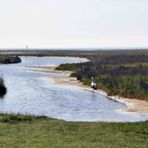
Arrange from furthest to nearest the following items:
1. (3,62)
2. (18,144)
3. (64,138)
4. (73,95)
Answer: (3,62) → (73,95) → (64,138) → (18,144)

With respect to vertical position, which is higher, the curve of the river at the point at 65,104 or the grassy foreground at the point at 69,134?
the grassy foreground at the point at 69,134

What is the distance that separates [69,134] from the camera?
760 inches

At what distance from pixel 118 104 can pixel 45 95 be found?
11.0 m

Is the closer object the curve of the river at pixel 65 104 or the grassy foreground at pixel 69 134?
the grassy foreground at pixel 69 134

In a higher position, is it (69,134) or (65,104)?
(69,134)

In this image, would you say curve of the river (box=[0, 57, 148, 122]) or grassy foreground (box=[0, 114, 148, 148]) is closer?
grassy foreground (box=[0, 114, 148, 148])

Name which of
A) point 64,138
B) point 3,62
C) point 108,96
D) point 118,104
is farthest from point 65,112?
point 3,62

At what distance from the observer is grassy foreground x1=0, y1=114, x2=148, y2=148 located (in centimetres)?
1686

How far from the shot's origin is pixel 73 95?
4684 cm

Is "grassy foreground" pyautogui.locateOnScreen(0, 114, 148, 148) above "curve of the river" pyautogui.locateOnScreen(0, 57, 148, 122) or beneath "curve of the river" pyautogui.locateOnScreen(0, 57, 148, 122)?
above

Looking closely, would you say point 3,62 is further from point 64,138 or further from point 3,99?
point 64,138

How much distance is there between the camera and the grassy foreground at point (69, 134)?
55.3 ft

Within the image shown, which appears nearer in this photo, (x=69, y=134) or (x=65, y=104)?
(x=69, y=134)

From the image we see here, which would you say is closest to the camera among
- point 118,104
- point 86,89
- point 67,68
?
point 118,104
